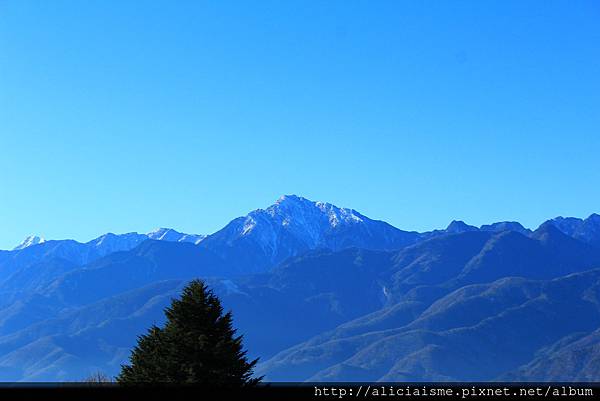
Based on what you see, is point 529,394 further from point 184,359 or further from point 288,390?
point 184,359

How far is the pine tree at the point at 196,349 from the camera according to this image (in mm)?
51375

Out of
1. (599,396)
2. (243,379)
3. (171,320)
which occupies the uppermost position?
(171,320)

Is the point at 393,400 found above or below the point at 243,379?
below

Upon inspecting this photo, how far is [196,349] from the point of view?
5162 cm

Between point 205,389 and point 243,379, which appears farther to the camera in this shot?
point 243,379

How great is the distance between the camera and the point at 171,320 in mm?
54562

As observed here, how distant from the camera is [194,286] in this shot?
54750 millimetres

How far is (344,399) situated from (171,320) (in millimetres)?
40398

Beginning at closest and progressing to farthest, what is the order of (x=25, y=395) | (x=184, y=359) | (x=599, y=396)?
1. (x=25, y=395)
2. (x=599, y=396)
3. (x=184, y=359)

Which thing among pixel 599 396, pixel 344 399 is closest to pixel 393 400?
pixel 344 399

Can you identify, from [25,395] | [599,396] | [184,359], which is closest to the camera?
[25,395]

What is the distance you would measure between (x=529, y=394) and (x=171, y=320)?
135ft

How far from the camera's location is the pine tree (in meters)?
51.4

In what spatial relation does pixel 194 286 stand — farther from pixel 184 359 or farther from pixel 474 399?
pixel 474 399
